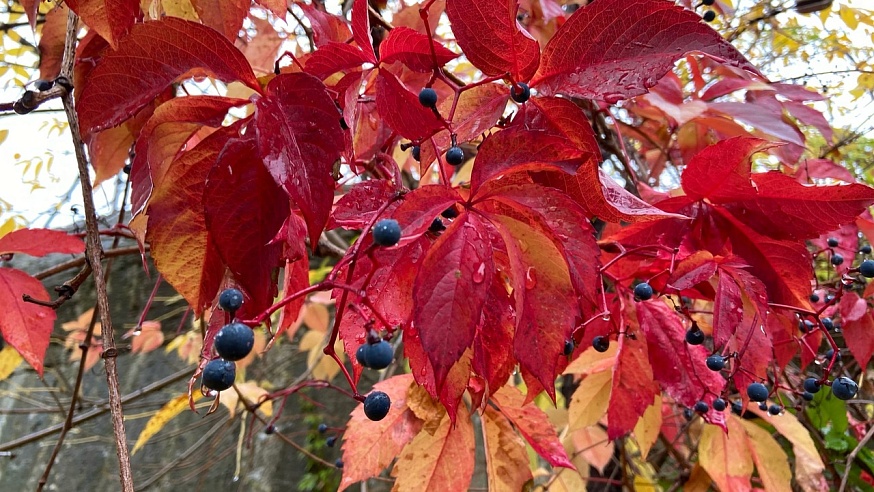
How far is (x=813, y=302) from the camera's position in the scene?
0.98 m

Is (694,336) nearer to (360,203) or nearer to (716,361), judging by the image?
(716,361)

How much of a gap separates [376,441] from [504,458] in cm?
20

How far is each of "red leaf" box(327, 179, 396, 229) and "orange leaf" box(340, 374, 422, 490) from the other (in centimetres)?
Result: 37

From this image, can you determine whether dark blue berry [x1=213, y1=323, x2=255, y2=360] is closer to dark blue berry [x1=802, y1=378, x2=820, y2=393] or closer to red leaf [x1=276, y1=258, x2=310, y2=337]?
red leaf [x1=276, y1=258, x2=310, y2=337]

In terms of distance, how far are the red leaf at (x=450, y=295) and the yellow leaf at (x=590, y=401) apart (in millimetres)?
713

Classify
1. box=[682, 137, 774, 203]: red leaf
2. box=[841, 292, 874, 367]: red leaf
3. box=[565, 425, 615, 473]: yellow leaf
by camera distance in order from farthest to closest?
box=[565, 425, 615, 473]: yellow leaf
box=[841, 292, 874, 367]: red leaf
box=[682, 137, 774, 203]: red leaf

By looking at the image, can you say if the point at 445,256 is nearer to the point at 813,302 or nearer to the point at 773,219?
the point at 773,219

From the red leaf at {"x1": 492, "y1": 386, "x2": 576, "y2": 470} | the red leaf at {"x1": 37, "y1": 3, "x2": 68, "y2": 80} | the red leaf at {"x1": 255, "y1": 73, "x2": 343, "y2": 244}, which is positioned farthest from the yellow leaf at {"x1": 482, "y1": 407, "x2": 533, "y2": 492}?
the red leaf at {"x1": 37, "y1": 3, "x2": 68, "y2": 80}

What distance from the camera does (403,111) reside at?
48 centimetres

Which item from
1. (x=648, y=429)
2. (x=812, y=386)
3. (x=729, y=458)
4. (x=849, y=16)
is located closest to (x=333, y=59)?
(x=812, y=386)

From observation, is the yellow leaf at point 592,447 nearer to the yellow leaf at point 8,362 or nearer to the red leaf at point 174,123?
the red leaf at point 174,123

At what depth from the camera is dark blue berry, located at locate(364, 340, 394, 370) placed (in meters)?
0.38

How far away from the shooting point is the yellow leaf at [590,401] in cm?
101

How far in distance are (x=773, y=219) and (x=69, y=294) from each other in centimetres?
80
